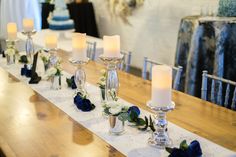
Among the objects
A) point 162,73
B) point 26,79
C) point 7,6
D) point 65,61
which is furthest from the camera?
point 7,6

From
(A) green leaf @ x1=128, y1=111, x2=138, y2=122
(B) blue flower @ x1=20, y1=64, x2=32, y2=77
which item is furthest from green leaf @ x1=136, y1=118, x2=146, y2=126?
(B) blue flower @ x1=20, y1=64, x2=32, y2=77

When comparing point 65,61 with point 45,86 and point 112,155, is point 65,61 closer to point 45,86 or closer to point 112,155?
point 45,86

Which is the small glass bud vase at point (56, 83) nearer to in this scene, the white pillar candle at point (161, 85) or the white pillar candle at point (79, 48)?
the white pillar candle at point (79, 48)

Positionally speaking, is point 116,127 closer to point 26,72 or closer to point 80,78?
point 80,78

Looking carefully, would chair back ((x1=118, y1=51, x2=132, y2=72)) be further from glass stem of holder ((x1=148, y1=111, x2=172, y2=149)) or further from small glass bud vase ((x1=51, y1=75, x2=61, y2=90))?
glass stem of holder ((x1=148, y1=111, x2=172, y2=149))

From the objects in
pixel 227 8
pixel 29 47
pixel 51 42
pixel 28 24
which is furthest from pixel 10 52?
pixel 227 8

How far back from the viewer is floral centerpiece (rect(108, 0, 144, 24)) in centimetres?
419

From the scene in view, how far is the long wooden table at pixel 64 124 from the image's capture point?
133 cm

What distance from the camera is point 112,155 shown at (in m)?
1.27

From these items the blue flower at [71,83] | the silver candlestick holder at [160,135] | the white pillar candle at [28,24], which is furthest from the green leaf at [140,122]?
the white pillar candle at [28,24]

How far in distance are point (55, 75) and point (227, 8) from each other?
1.72 meters

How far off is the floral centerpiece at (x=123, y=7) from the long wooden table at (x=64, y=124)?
2.25 metres

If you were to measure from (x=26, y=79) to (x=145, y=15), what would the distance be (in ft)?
7.00

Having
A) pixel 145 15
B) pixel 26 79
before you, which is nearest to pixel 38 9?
pixel 145 15
